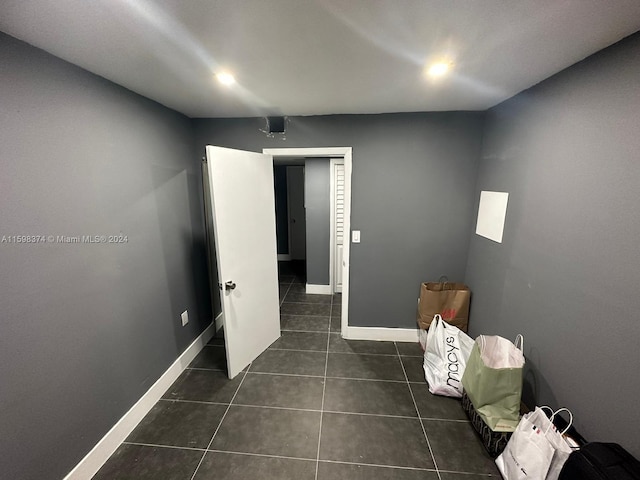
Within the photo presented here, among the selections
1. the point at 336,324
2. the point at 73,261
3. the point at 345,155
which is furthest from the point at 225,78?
the point at 336,324

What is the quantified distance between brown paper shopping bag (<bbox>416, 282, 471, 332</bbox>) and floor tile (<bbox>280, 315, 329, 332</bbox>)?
3.58 feet

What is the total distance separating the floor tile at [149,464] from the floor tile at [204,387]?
0.39 m

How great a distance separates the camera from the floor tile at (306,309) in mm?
3227

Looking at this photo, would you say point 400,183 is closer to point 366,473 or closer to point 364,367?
point 364,367

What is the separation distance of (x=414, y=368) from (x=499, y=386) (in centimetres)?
87

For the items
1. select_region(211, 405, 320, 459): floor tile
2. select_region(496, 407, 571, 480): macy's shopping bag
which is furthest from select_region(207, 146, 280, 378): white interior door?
select_region(496, 407, 571, 480): macy's shopping bag

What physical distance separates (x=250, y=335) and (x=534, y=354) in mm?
2074

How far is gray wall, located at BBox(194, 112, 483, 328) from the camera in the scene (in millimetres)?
2230

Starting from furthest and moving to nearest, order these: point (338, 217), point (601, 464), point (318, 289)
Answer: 1. point (318, 289)
2. point (338, 217)
3. point (601, 464)

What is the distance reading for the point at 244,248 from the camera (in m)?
2.15

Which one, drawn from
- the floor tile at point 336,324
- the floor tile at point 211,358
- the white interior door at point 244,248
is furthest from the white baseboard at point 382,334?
the floor tile at point 211,358

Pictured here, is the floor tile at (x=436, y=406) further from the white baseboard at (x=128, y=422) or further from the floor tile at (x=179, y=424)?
the white baseboard at (x=128, y=422)

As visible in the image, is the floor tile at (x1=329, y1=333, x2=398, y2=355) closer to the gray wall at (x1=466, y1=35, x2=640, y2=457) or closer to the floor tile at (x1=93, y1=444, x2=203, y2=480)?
the gray wall at (x1=466, y1=35, x2=640, y2=457)

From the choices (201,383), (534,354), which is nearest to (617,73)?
(534,354)
